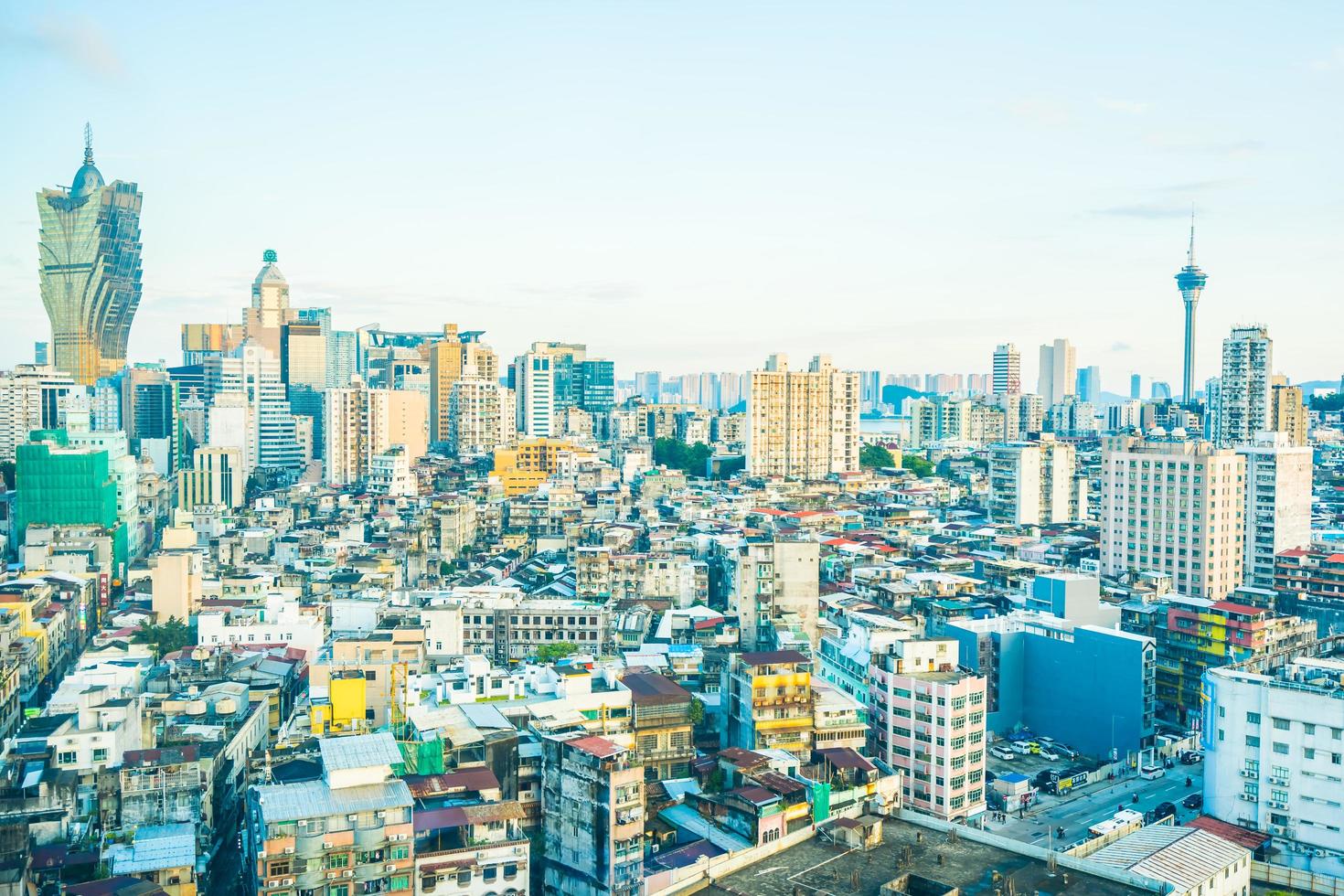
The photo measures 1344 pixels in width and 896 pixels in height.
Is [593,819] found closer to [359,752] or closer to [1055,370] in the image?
[359,752]

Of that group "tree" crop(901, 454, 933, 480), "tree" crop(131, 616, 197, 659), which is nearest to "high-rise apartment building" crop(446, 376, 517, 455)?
"tree" crop(901, 454, 933, 480)

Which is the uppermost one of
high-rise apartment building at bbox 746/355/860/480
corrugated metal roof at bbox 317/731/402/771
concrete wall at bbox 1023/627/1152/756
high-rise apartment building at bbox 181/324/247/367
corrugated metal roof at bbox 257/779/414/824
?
high-rise apartment building at bbox 181/324/247/367

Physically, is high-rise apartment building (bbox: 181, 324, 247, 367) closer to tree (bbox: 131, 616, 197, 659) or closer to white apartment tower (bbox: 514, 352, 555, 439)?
white apartment tower (bbox: 514, 352, 555, 439)

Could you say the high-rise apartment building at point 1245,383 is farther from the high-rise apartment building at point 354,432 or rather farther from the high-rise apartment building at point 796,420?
the high-rise apartment building at point 354,432

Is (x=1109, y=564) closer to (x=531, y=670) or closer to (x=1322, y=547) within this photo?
(x=1322, y=547)

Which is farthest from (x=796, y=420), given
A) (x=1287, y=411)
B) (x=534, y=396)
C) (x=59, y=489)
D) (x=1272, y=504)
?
(x=59, y=489)

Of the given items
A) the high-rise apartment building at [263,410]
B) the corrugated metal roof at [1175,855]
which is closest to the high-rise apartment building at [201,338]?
the high-rise apartment building at [263,410]

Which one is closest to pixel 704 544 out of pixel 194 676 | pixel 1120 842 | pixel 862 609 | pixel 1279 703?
pixel 862 609
